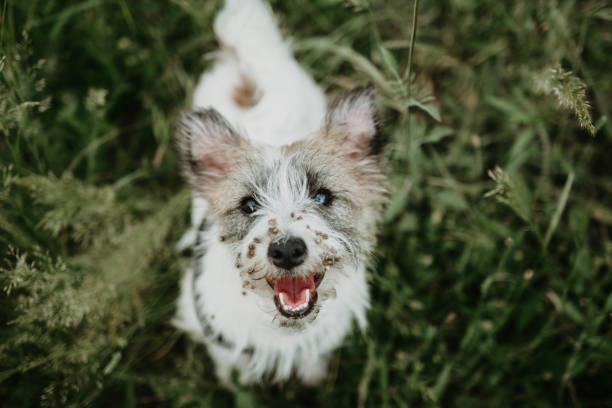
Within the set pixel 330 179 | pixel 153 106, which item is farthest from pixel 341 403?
pixel 153 106

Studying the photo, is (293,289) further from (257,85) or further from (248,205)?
(257,85)

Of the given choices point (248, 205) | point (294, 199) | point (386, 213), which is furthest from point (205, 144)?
point (386, 213)

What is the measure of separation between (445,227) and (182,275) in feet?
7.05

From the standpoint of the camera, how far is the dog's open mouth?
6.55 ft

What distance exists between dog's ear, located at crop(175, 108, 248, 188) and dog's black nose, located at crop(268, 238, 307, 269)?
720 millimetres

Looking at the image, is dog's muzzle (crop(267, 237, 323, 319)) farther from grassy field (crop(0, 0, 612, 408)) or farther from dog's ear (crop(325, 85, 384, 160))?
dog's ear (crop(325, 85, 384, 160))

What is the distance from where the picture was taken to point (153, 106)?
3494mm

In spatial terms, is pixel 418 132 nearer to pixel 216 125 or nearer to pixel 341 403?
pixel 216 125

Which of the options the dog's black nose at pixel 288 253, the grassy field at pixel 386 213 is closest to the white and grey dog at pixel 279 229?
the dog's black nose at pixel 288 253

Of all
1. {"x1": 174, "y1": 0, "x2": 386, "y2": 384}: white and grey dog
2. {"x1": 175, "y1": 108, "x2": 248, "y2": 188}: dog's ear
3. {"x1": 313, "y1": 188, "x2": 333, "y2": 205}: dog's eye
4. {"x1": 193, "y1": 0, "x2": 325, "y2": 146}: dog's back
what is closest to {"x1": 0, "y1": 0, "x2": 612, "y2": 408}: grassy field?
{"x1": 174, "y1": 0, "x2": 386, "y2": 384}: white and grey dog

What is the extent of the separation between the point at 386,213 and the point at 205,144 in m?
1.27

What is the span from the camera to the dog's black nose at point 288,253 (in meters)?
→ 1.78

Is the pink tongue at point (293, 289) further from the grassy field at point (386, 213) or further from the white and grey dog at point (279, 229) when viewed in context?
the grassy field at point (386, 213)

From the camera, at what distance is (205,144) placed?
2312 mm
